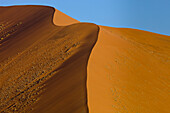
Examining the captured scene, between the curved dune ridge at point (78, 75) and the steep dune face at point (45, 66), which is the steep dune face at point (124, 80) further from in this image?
the steep dune face at point (45, 66)

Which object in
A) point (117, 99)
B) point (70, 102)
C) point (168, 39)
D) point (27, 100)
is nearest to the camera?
point (70, 102)

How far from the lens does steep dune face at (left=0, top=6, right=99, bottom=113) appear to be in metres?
11.1

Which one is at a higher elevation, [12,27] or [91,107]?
[91,107]

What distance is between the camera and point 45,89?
497 inches

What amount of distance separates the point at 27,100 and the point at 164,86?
7318mm

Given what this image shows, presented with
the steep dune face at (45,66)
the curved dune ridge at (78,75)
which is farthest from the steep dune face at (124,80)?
the steep dune face at (45,66)

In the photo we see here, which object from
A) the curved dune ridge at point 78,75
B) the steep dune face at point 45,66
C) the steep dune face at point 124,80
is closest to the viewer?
the steep dune face at point 124,80

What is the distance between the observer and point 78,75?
475 inches

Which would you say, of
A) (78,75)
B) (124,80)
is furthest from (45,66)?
(124,80)

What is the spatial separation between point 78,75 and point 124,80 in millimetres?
2419

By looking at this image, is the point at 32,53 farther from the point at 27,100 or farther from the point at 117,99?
the point at 117,99

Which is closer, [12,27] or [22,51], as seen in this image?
[22,51]

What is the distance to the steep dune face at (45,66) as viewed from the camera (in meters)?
11.1

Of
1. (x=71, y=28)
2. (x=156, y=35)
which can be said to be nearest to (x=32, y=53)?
(x=71, y=28)
